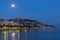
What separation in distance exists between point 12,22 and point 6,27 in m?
3.20

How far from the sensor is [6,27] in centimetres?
8094

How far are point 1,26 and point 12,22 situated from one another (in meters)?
4.49

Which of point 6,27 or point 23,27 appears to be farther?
point 23,27

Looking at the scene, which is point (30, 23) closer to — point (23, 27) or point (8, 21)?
point (23, 27)

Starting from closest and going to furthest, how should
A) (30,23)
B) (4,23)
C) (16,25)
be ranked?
1. (4,23)
2. (16,25)
3. (30,23)

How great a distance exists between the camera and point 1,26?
80.7m

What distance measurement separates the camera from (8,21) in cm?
8231

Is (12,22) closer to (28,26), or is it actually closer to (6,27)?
(6,27)

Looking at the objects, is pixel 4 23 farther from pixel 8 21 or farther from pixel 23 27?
pixel 23 27

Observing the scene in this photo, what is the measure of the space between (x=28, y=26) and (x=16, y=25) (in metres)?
9.24

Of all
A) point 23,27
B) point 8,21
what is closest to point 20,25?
point 23,27

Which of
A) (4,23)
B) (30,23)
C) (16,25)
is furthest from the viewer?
(30,23)

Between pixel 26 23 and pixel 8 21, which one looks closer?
pixel 8 21

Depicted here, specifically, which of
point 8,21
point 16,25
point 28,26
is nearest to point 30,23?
point 28,26
